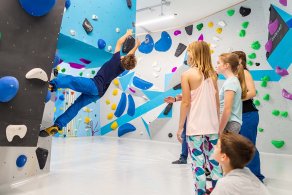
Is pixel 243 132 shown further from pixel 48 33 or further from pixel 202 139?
pixel 48 33

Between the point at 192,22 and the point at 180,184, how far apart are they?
4.88 m

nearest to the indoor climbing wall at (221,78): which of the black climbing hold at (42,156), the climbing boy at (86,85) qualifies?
the climbing boy at (86,85)

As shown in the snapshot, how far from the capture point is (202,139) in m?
1.78

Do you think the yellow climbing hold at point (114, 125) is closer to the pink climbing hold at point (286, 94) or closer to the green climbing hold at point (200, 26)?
the green climbing hold at point (200, 26)

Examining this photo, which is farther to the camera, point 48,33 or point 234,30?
point 234,30

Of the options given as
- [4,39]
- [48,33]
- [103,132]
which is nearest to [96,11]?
[48,33]

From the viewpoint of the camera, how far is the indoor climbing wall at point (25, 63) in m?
1.74

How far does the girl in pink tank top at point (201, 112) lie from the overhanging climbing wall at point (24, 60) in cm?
102

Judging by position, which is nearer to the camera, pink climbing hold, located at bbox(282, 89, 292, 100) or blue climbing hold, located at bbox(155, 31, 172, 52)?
pink climbing hold, located at bbox(282, 89, 292, 100)

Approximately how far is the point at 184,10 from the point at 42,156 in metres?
4.44

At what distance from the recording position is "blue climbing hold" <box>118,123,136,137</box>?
764 cm

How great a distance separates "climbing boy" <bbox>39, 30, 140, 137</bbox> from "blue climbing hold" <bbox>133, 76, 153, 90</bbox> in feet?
13.9

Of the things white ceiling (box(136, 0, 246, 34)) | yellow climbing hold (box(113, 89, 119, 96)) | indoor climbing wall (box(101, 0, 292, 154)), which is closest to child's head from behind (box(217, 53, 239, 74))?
indoor climbing wall (box(101, 0, 292, 154))

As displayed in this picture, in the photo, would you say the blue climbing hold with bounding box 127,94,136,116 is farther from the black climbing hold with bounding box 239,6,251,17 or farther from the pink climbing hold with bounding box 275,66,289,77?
the pink climbing hold with bounding box 275,66,289,77
